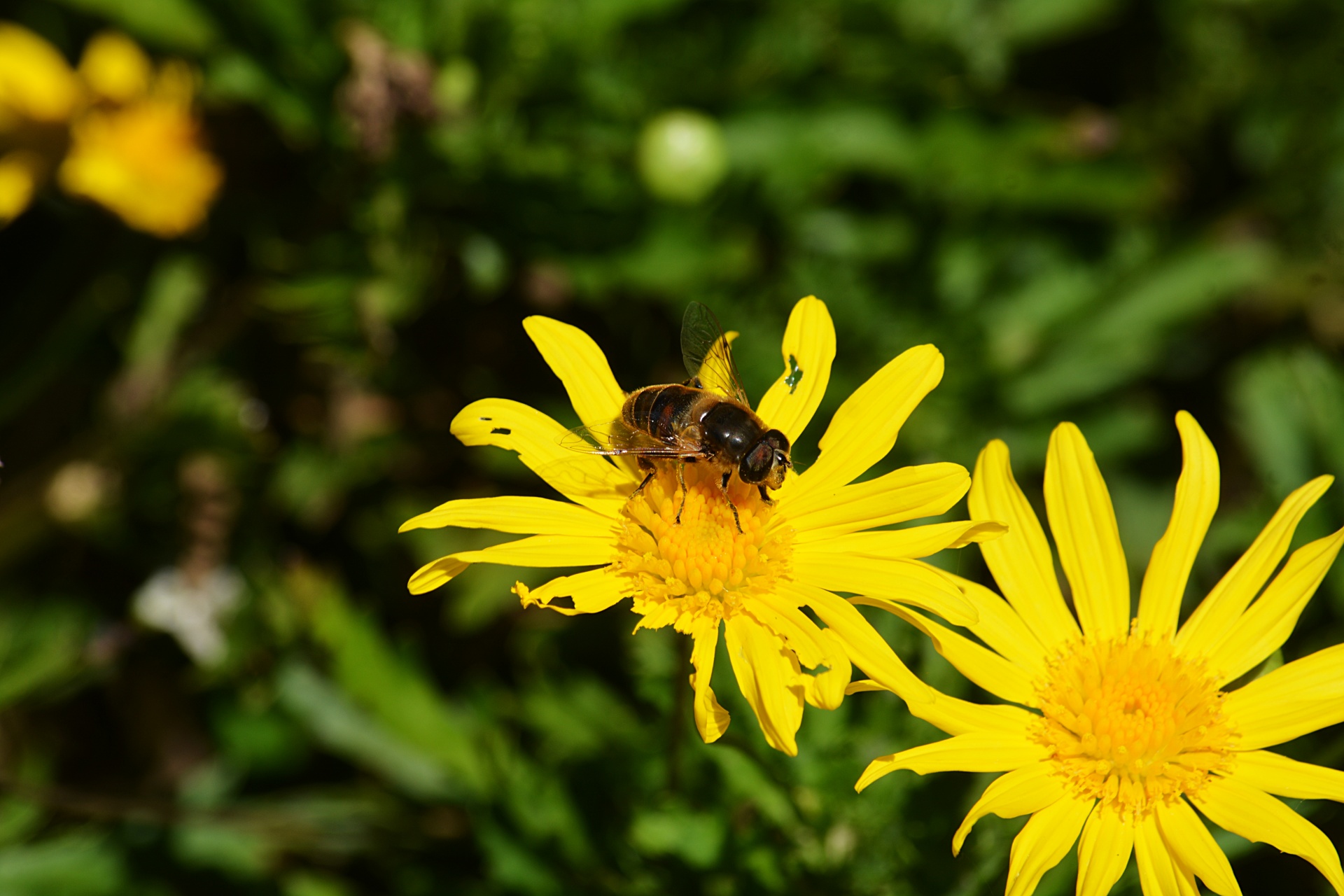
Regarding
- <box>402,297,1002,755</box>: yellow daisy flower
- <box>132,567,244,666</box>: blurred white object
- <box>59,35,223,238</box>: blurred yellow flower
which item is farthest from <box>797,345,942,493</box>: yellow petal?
<box>59,35,223,238</box>: blurred yellow flower

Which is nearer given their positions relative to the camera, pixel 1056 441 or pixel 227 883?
pixel 1056 441

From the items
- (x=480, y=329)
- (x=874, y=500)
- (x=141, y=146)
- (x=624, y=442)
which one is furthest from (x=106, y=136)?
(x=874, y=500)

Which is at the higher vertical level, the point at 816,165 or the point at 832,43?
the point at 832,43

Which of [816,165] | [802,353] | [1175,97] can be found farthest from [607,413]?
[1175,97]

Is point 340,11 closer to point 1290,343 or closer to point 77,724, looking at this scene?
point 77,724

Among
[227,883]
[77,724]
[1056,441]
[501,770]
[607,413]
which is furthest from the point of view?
[77,724]

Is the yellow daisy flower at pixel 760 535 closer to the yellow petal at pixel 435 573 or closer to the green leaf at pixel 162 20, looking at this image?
the yellow petal at pixel 435 573

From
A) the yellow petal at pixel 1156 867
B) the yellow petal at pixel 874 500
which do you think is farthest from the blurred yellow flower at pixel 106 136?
the yellow petal at pixel 1156 867
